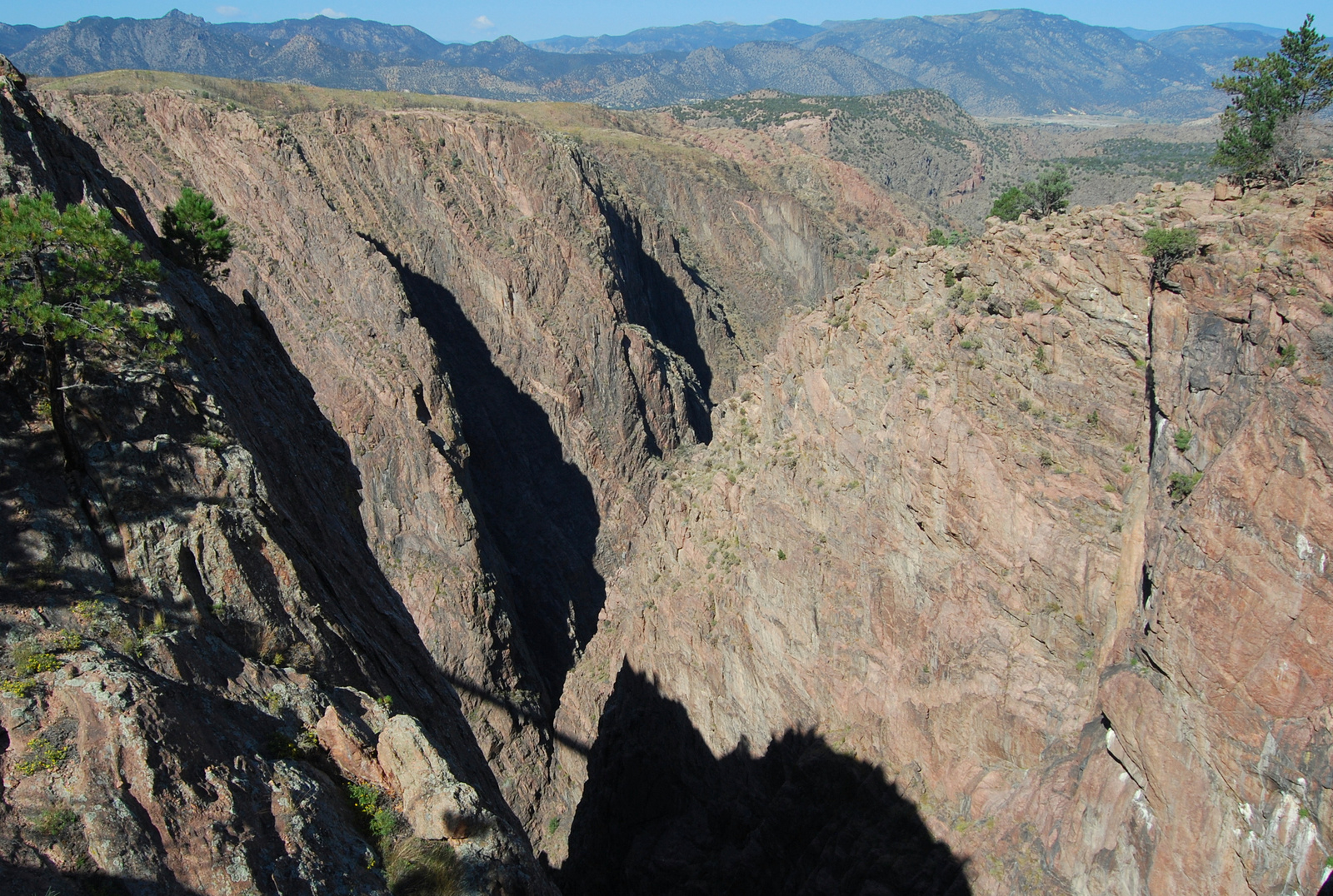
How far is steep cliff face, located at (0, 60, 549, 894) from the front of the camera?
8.23m

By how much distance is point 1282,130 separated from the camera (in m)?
Result: 20.5

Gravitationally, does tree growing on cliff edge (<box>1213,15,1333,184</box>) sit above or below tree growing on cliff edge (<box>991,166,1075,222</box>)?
above

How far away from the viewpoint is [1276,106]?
21.6 metres

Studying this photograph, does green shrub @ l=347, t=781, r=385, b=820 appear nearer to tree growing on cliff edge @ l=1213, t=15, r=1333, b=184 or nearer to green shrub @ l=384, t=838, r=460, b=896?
green shrub @ l=384, t=838, r=460, b=896

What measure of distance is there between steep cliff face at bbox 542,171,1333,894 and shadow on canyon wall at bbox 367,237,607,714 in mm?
21398

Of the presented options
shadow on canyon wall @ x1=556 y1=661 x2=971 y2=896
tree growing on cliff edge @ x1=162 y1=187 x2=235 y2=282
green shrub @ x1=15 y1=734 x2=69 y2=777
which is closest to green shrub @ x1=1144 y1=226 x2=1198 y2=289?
shadow on canyon wall @ x1=556 y1=661 x2=971 y2=896

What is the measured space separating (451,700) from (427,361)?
31.0m

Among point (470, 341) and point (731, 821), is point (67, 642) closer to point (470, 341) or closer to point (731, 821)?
point (731, 821)

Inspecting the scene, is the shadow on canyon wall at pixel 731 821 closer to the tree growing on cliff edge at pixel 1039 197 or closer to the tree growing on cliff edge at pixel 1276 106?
the tree growing on cliff edge at pixel 1276 106

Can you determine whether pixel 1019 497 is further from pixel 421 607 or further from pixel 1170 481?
pixel 421 607

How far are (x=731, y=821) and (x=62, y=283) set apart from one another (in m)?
25.6

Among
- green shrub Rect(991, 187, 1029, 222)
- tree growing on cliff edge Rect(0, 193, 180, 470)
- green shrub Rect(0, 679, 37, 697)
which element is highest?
green shrub Rect(991, 187, 1029, 222)

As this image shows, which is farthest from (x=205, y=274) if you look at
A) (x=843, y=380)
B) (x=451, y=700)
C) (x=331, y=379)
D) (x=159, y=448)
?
(x=331, y=379)

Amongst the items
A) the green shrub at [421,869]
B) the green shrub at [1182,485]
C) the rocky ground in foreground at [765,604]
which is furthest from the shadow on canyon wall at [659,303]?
the green shrub at [421,869]
